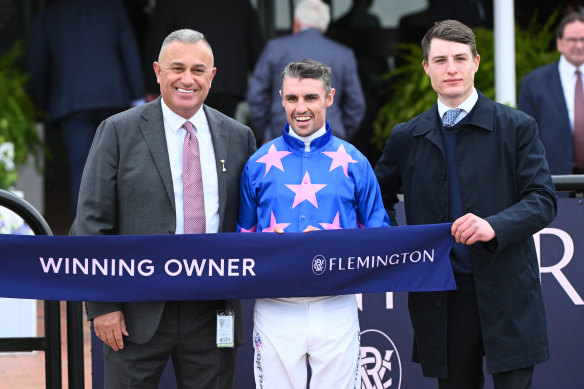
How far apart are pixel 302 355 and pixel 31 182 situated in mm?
6763

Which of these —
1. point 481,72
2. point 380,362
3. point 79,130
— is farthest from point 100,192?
point 481,72

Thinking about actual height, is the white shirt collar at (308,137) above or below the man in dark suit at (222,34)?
below

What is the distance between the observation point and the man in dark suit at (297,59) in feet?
25.7

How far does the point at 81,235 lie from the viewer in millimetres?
3998

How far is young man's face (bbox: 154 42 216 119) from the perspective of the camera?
13.0 feet

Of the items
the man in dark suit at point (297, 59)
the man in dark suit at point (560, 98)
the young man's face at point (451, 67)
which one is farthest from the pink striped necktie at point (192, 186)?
the man in dark suit at point (297, 59)

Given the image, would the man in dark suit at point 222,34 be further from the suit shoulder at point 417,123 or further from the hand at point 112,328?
the hand at point 112,328

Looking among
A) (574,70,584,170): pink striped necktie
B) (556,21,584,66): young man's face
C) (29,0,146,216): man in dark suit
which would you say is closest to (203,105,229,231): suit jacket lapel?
(574,70,584,170): pink striped necktie

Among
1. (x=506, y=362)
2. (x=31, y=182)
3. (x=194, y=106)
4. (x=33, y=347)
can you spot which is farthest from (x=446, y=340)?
(x=31, y=182)

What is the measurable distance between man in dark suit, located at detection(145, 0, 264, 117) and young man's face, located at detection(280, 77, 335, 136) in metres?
4.59

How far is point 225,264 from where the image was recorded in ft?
13.4

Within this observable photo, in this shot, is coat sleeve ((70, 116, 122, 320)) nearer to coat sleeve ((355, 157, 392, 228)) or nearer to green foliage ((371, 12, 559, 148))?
coat sleeve ((355, 157, 392, 228))

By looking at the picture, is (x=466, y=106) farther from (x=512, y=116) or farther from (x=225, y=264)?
(x=225, y=264)

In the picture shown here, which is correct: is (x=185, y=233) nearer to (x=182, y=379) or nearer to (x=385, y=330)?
(x=182, y=379)
